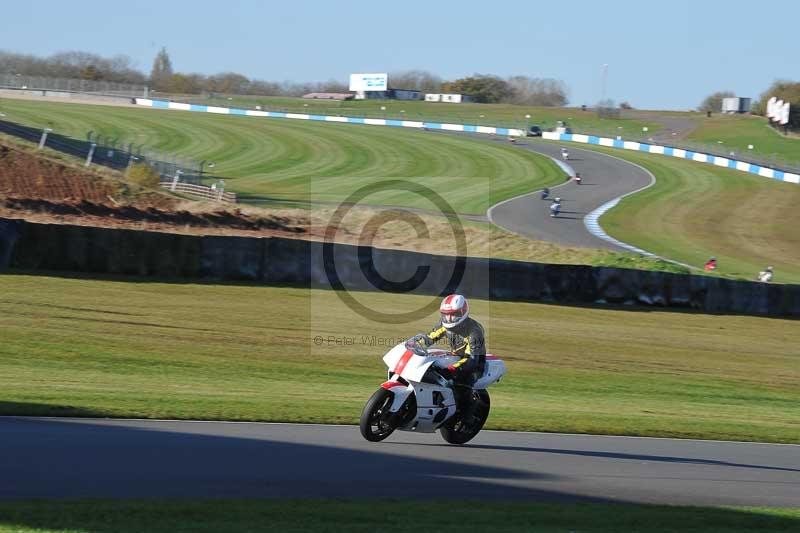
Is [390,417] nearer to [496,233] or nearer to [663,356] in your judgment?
[663,356]

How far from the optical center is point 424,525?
838 centimetres

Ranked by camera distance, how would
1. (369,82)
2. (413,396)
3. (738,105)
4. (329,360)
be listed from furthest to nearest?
(369,82) < (738,105) < (329,360) < (413,396)

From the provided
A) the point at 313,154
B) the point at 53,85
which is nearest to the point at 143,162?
the point at 313,154

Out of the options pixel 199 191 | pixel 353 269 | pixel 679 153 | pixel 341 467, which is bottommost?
pixel 353 269

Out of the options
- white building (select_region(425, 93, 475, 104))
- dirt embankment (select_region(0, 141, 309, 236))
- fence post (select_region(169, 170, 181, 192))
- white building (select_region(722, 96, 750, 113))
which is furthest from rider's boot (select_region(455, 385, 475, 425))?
white building (select_region(425, 93, 475, 104))

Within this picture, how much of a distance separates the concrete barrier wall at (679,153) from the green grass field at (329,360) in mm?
52305

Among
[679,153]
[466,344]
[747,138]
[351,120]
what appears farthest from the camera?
[351,120]

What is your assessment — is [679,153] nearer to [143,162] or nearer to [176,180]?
[176,180]

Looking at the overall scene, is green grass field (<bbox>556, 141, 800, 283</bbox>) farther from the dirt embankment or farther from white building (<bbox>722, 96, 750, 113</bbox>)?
white building (<bbox>722, 96, 750, 113</bbox>)

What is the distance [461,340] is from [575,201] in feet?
172

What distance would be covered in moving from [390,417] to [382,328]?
13185 mm

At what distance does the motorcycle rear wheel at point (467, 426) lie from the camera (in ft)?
40.1

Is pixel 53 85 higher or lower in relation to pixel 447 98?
lower

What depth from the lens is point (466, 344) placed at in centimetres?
1181
